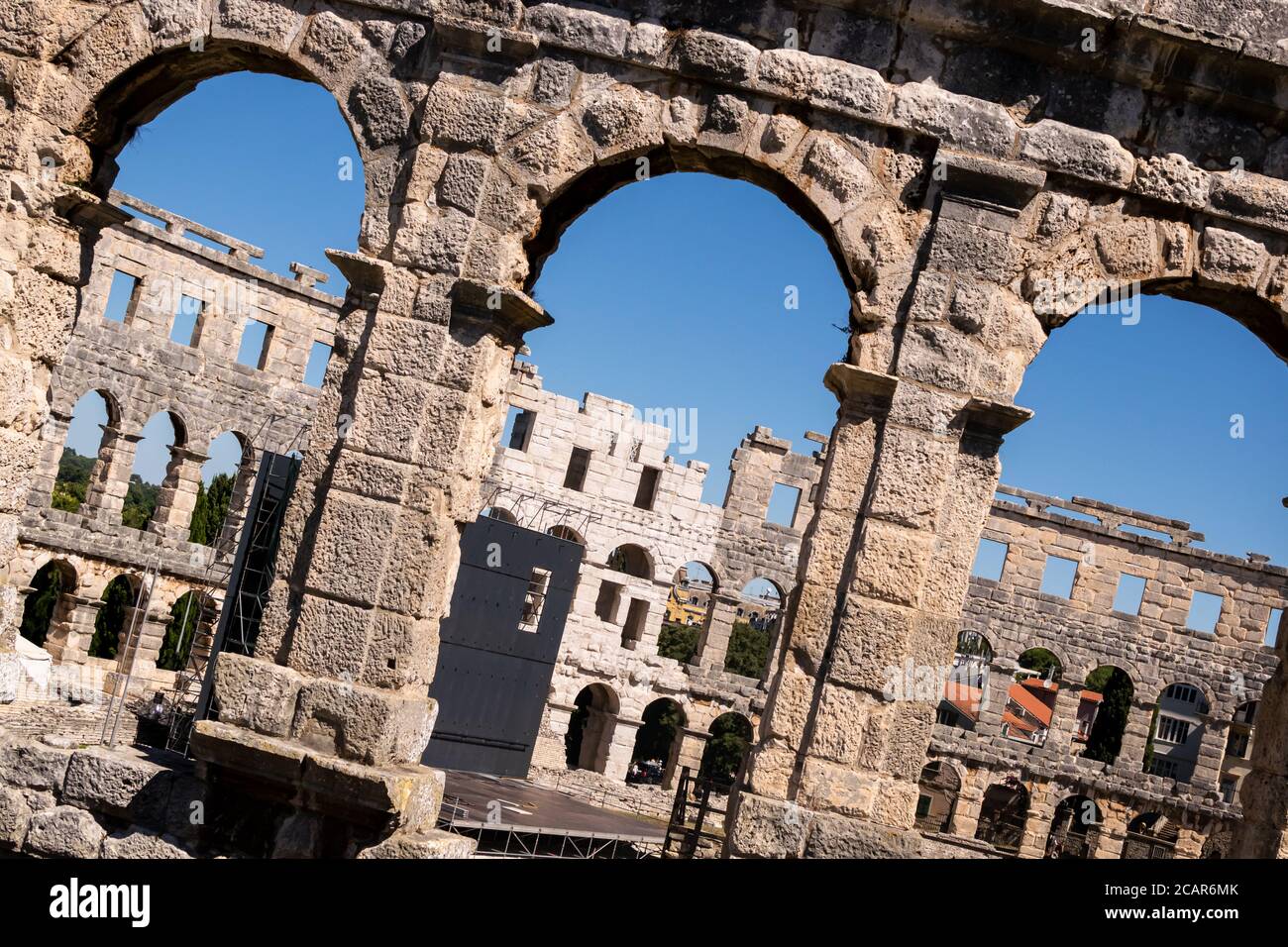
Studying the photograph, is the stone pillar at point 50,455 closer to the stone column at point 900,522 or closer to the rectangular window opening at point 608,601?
the rectangular window opening at point 608,601

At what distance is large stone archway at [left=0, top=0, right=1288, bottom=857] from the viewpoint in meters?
6.71

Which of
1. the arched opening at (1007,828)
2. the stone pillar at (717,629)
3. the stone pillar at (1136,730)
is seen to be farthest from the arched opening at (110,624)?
the stone pillar at (1136,730)

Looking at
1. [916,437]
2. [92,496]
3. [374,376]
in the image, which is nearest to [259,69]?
[374,376]

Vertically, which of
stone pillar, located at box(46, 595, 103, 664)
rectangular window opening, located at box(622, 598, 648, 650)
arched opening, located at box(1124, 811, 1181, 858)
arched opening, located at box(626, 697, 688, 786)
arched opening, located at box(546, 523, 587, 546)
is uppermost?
arched opening, located at box(546, 523, 587, 546)

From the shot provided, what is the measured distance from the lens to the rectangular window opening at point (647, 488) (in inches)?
1061

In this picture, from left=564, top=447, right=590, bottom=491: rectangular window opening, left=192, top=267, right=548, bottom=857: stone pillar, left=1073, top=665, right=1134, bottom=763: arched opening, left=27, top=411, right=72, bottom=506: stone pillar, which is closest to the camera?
left=192, top=267, right=548, bottom=857: stone pillar

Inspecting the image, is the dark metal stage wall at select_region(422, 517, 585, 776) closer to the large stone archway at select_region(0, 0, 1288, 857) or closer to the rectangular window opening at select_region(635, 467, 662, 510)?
the rectangular window opening at select_region(635, 467, 662, 510)

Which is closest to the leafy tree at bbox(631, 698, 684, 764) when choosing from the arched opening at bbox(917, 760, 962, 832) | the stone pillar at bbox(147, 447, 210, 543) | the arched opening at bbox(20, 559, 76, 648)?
the arched opening at bbox(917, 760, 962, 832)

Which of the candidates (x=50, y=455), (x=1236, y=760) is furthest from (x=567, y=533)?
(x=1236, y=760)

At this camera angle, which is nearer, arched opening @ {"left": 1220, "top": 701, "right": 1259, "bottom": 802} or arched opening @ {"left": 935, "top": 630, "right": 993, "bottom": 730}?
Result: arched opening @ {"left": 1220, "top": 701, "right": 1259, "bottom": 802}

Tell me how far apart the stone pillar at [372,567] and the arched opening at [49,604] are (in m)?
14.3

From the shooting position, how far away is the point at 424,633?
22.5 ft

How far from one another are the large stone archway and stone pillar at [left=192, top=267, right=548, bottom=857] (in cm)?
2

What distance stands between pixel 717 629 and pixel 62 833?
65.6 ft
